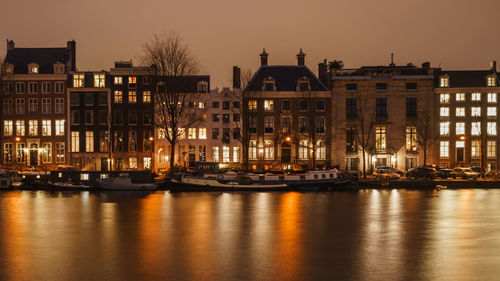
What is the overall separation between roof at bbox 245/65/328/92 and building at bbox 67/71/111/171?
21.3 meters

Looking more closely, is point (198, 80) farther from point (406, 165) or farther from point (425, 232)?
point (425, 232)

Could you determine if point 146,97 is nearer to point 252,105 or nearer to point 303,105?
point 252,105

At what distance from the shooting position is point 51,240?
2841 cm

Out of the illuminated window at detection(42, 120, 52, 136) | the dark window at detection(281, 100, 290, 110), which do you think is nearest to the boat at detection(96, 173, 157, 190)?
the illuminated window at detection(42, 120, 52, 136)

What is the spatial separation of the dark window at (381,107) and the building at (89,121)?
3896 centimetres

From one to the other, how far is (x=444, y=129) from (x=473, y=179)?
1535 centimetres

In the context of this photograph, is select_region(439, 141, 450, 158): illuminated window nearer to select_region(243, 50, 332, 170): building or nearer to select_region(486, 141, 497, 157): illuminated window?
select_region(486, 141, 497, 157): illuminated window

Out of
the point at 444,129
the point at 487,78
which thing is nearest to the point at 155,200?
the point at 444,129

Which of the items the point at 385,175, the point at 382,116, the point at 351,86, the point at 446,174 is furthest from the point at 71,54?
the point at 446,174

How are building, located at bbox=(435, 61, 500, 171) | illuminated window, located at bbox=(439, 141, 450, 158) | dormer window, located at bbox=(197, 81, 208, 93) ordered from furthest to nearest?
dormer window, located at bbox=(197, 81, 208, 93), illuminated window, located at bbox=(439, 141, 450, 158), building, located at bbox=(435, 61, 500, 171)

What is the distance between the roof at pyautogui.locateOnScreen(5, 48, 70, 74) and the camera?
80.2 metres

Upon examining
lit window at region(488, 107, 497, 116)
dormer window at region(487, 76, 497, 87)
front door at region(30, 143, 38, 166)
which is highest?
dormer window at region(487, 76, 497, 87)

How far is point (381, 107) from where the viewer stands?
255ft

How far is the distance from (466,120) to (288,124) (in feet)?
84.4
